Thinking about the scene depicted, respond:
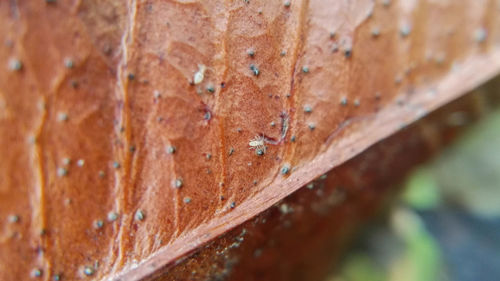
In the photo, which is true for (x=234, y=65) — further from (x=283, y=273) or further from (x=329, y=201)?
(x=283, y=273)

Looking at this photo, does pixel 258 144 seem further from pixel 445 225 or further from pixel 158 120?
pixel 445 225

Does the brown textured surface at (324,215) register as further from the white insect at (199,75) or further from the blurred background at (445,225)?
the white insect at (199,75)

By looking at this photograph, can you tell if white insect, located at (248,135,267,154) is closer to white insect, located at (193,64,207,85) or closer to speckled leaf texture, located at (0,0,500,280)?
speckled leaf texture, located at (0,0,500,280)

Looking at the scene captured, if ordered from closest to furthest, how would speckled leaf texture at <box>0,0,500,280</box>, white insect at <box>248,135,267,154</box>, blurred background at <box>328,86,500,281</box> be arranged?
speckled leaf texture at <box>0,0,500,280</box>, white insect at <box>248,135,267,154</box>, blurred background at <box>328,86,500,281</box>

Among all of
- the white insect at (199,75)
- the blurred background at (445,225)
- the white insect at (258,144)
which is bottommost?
the blurred background at (445,225)

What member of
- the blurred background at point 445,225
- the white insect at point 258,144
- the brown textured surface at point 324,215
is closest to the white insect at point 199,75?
the white insect at point 258,144

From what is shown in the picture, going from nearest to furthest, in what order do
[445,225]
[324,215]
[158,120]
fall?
[158,120] → [324,215] → [445,225]

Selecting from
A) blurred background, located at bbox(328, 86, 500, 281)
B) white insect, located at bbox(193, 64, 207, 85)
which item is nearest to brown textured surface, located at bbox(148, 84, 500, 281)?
blurred background, located at bbox(328, 86, 500, 281)

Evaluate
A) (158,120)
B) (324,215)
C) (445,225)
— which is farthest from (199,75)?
(445,225)

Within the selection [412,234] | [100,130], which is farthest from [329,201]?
[100,130]
